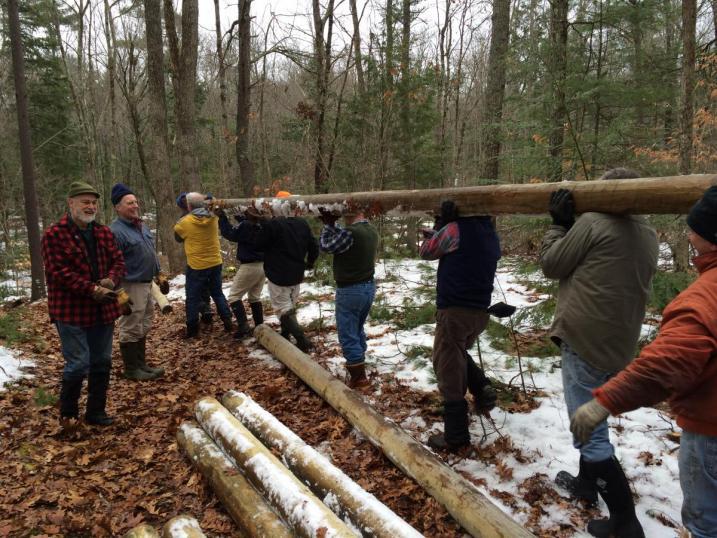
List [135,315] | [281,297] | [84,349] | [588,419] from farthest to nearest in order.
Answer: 1. [281,297]
2. [135,315]
3. [84,349]
4. [588,419]

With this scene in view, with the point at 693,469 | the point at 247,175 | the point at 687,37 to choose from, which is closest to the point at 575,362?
the point at 693,469

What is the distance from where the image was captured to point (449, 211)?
3.63 meters

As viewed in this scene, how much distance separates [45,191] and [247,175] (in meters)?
13.2

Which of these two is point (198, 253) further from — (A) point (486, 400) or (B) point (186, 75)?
(B) point (186, 75)

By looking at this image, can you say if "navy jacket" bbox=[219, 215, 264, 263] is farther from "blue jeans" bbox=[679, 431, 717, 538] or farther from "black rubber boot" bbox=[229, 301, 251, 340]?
"blue jeans" bbox=[679, 431, 717, 538]

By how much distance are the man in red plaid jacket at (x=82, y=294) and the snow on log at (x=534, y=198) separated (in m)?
2.34

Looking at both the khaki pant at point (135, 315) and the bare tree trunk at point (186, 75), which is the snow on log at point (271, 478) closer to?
the khaki pant at point (135, 315)

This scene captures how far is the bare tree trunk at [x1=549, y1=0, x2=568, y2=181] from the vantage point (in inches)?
230

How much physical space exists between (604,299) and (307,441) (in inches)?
114

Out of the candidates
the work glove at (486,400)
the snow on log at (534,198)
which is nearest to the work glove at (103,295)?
the snow on log at (534,198)

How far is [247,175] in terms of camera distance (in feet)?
46.3

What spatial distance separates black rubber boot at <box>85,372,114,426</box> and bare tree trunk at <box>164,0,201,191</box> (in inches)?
337

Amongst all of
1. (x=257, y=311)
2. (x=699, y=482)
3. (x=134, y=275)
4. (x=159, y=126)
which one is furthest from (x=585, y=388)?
(x=159, y=126)

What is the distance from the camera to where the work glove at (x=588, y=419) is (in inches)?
79.5
